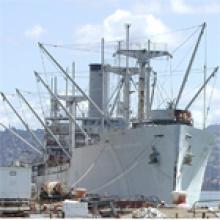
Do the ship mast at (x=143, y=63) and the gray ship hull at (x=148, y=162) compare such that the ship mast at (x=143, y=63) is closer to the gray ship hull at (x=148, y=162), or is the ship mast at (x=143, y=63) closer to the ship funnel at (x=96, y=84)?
the gray ship hull at (x=148, y=162)

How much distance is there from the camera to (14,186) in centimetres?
4906

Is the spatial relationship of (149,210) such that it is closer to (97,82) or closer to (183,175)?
(183,175)

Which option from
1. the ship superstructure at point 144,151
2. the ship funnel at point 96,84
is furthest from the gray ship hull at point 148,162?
the ship funnel at point 96,84

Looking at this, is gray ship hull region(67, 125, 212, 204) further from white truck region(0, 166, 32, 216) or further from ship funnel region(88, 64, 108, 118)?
ship funnel region(88, 64, 108, 118)

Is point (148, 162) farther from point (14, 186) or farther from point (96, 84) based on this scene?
point (96, 84)

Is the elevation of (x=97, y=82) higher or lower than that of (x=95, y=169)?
higher

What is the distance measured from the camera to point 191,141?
62125 millimetres

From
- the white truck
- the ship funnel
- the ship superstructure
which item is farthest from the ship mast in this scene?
the white truck

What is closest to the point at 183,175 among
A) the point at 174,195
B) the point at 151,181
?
the point at 151,181

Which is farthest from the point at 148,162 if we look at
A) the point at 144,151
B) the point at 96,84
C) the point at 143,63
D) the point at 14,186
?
the point at 96,84

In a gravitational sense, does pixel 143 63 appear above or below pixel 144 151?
above

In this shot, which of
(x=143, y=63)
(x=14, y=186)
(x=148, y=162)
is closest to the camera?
(x=14, y=186)

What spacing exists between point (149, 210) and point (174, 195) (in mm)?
15158

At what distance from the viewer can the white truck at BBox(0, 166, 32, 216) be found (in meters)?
47.4
